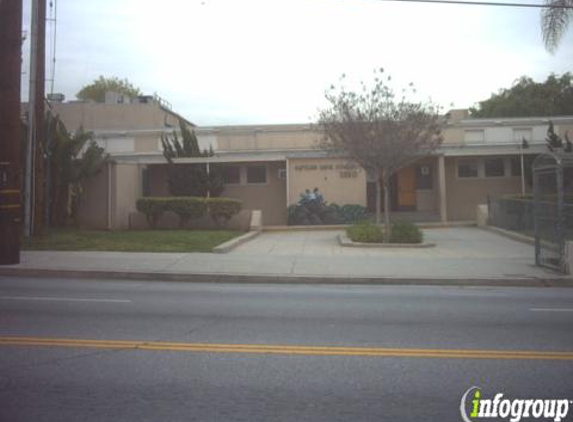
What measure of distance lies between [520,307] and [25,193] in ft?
49.7

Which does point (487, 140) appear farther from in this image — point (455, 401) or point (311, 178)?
point (455, 401)

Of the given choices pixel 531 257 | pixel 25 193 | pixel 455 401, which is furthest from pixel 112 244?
pixel 455 401

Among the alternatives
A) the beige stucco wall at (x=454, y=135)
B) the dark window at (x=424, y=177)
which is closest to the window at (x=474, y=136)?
the beige stucco wall at (x=454, y=135)

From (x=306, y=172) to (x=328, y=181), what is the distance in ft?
3.58

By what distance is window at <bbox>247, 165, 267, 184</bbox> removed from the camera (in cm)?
2950

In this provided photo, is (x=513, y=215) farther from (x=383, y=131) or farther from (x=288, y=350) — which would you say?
(x=288, y=350)

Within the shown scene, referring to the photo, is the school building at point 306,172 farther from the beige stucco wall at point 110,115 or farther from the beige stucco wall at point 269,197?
the beige stucco wall at point 110,115

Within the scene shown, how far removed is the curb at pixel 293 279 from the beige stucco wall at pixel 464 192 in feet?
56.2

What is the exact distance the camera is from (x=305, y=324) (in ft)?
26.3

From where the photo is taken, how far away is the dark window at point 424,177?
3048 cm

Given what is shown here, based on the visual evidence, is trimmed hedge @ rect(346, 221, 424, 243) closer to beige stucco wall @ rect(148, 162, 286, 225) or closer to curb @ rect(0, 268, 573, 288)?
curb @ rect(0, 268, 573, 288)

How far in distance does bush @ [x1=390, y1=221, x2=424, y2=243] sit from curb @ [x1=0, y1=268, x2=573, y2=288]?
6642 millimetres

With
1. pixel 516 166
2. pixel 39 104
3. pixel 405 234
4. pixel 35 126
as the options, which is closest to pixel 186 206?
pixel 35 126

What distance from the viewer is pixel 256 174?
2959 centimetres
